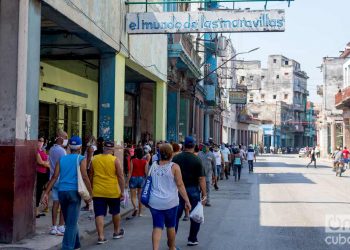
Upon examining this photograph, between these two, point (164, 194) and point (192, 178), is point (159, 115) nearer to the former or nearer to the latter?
point (192, 178)

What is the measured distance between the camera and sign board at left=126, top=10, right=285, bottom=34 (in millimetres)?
14062

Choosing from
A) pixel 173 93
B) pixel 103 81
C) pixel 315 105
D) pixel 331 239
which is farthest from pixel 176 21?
pixel 315 105

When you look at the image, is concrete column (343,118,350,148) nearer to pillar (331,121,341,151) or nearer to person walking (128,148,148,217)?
pillar (331,121,341,151)

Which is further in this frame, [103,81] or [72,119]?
[72,119]

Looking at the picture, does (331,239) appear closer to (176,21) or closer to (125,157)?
(176,21)

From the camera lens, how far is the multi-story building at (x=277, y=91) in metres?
106

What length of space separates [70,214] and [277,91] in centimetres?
10642

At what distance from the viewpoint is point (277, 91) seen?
365 feet

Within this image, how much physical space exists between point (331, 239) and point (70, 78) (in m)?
12.5

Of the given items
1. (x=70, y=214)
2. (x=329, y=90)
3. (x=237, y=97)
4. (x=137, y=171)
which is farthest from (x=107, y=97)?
(x=329, y=90)

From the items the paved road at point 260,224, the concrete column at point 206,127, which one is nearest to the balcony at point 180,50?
the paved road at point 260,224

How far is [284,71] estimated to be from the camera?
11019cm

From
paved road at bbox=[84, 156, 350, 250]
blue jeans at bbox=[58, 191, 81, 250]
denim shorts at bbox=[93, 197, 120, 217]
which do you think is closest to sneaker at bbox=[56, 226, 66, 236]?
paved road at bbox=[84, 156, 350, 250]

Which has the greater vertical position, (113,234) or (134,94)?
(134,94)
